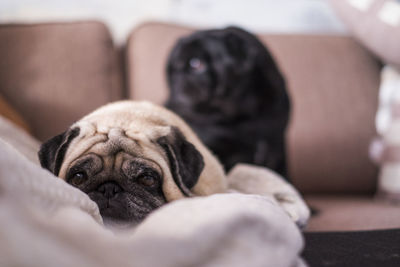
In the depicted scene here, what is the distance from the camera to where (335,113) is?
5.44ft

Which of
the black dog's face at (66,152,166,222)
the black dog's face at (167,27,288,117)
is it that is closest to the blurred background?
the black dog's face at (167,27,288,117)

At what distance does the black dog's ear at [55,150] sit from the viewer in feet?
2.67

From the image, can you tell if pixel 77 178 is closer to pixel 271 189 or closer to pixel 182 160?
pixel 182 160

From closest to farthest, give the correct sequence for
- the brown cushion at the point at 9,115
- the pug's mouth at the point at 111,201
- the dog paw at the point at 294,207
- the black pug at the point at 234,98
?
the pug's mouth at the point at 111,201, the dog paw at the point at 294,207, the brown cushion at the point at 9,115, the black pug at the point at 234,98

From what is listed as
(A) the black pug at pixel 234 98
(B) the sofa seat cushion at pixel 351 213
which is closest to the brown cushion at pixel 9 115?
(A) the black pug at pixel 234 98

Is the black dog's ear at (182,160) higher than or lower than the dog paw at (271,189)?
higher

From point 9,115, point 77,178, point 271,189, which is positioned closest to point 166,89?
point 9,115

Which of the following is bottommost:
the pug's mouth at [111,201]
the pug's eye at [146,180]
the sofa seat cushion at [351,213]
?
the sofa seat cushion at [351,213]

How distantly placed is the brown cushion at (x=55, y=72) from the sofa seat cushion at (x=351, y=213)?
864mm

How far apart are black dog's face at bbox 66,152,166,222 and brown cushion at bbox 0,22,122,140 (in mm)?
754

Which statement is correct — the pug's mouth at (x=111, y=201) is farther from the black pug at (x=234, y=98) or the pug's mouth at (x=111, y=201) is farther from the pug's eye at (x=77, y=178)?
the black pug at (x=234, y=98)

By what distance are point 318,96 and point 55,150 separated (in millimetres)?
1147

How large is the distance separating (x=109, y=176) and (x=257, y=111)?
734 millimetres

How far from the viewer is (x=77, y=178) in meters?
0.78
